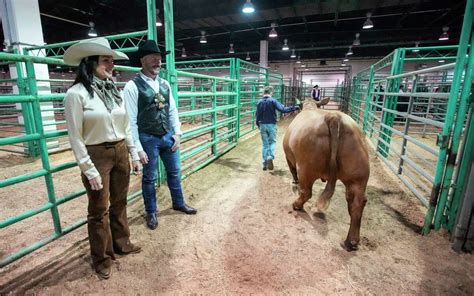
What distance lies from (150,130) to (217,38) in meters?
16.3

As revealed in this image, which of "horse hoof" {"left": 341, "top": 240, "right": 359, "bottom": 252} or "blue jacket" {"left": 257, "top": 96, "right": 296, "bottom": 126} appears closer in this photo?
"horse hoof" {"left": 341, "top": 240, "right": 359, "bottom": 252}

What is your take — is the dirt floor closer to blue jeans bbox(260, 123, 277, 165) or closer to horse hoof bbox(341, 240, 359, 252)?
horse hoof bbox(341, 240, 359, 252)

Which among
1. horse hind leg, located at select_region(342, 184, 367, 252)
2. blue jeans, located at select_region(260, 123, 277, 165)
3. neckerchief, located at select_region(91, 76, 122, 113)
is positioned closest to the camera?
neckerchief, located at select_region(91, 76, 122, 113)

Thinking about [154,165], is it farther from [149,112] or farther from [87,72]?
[87,72]

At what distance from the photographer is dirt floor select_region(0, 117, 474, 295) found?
2.08m

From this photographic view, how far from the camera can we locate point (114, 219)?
233 cm

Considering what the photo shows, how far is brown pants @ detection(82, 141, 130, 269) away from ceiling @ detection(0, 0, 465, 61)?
912 cm

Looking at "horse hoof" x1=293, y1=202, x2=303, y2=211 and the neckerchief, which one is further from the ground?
the neckerchief

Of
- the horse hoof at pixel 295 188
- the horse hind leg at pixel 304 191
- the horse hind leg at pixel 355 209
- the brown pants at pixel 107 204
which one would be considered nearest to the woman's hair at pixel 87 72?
the brown pants at pixel 107 204

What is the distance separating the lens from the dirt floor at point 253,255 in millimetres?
2082

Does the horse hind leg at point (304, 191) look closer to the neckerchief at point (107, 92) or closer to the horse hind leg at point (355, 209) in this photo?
the horse hind leg at point (355, 209)

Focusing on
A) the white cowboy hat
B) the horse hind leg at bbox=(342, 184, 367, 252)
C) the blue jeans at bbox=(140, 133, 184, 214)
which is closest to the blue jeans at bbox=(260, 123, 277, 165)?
the blue jeans at bbox=(140, 133, 184, 214)

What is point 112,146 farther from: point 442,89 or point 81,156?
point 442,89

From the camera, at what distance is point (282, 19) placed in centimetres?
1264
